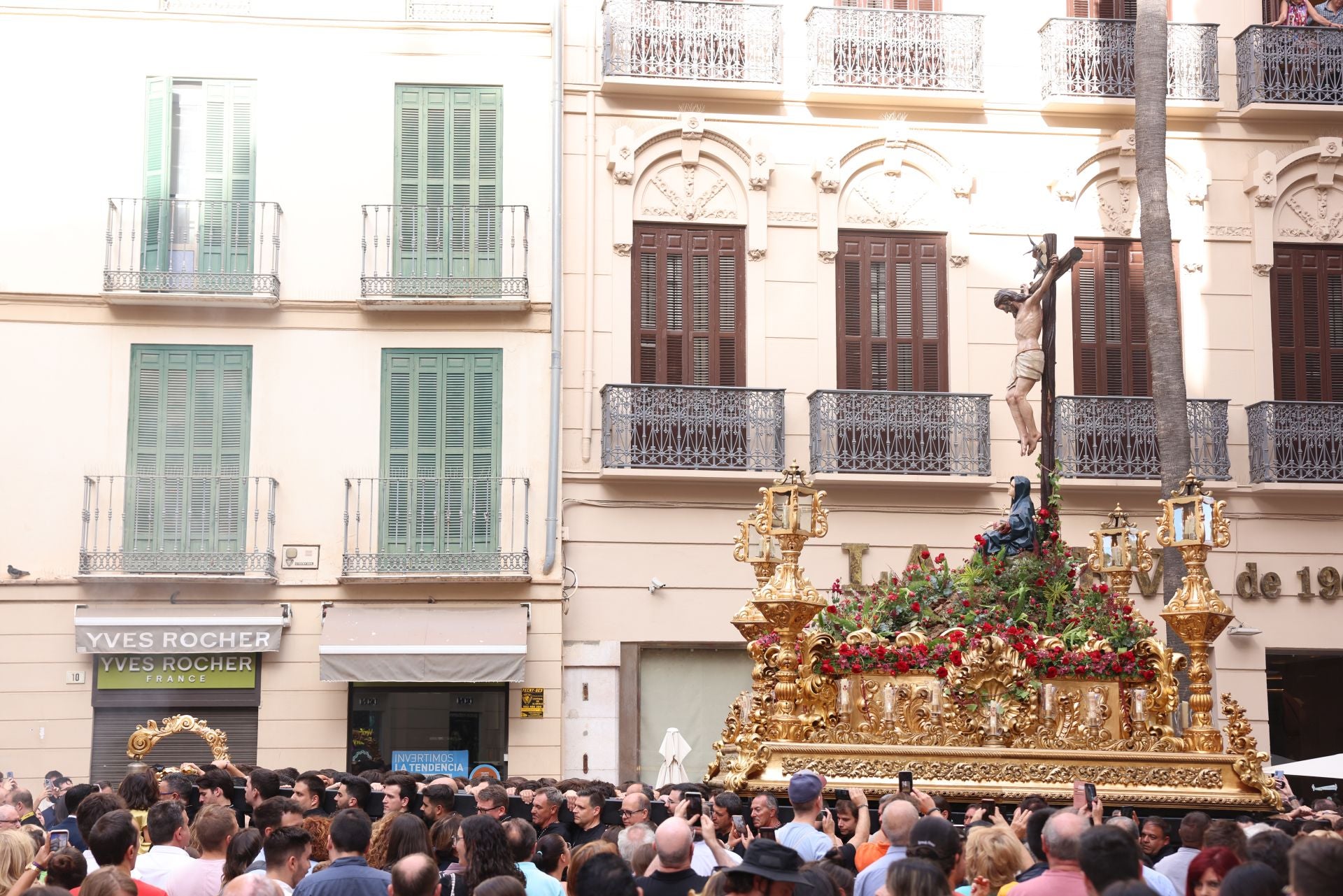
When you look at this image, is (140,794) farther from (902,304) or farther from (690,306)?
(902,304)

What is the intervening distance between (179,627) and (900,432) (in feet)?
28.9

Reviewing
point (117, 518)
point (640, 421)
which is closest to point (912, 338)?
point (640, 421)

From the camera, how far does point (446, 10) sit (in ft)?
71.6

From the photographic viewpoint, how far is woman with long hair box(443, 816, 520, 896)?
23.3 feet

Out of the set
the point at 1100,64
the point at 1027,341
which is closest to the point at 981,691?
the point at 1027,341

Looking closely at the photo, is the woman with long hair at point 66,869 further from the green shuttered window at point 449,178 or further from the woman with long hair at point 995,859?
the green shuttered window at point 449,178

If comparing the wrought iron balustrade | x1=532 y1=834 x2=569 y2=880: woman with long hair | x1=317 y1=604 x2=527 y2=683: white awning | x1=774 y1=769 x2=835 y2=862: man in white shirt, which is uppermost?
the wrought iron balustrade

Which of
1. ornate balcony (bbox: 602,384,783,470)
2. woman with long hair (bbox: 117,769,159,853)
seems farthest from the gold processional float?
ornate balcony (bbox: 602,384,783,470)

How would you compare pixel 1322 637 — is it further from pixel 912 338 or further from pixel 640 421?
pixel 640 421

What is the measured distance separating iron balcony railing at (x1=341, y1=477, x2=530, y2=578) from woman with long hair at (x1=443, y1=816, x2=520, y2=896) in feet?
42.6

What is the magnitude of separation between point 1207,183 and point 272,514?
1253 cm

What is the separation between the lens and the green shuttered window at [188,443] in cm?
2038

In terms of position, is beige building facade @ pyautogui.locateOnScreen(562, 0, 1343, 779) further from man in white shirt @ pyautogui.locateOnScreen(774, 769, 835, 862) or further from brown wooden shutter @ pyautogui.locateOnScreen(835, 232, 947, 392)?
man in white shirt @ pyautogui.locateOnScreen(774, 769, 835, 862)

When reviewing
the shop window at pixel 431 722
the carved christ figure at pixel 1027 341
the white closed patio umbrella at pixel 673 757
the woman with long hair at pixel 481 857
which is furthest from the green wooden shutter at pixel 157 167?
the woman with long hair at pixel 481 857
